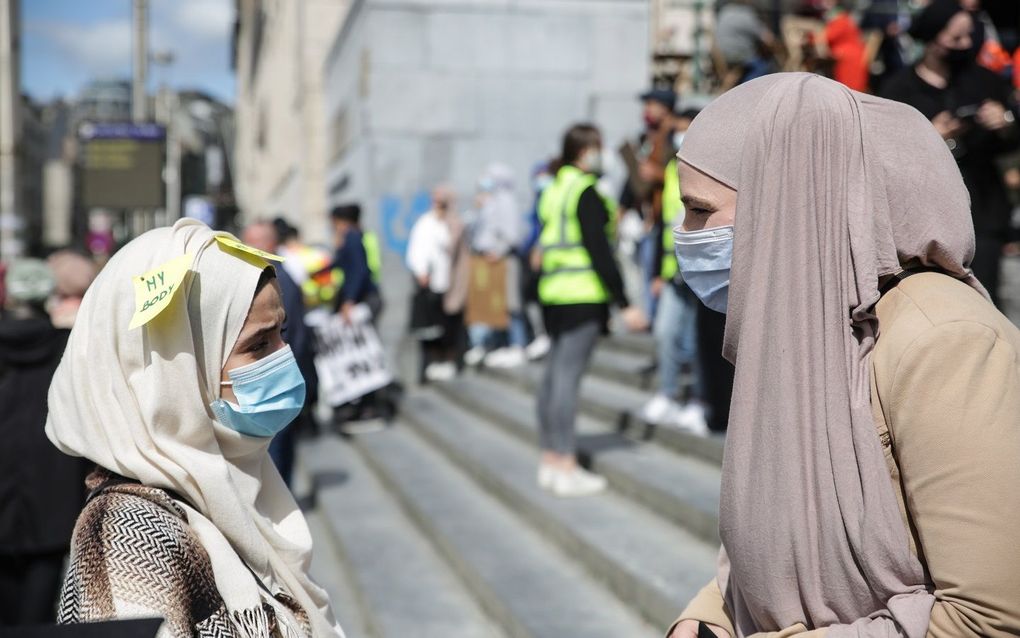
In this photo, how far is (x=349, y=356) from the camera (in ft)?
32.5

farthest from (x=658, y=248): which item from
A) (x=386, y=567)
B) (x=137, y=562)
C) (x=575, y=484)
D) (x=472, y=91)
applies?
(x=472, y=91)

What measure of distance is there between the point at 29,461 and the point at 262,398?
10.3ft

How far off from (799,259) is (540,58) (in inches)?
422

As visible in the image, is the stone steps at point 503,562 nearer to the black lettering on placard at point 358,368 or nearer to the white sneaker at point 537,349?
the black lettering on placard at point 358,368

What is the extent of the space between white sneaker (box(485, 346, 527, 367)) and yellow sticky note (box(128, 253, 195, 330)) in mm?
8495

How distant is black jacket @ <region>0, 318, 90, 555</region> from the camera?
461cm

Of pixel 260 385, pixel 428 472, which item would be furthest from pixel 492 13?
pixel 260 385

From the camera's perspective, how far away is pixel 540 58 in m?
11.9

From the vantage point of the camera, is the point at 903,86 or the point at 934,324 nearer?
the point at 934,324

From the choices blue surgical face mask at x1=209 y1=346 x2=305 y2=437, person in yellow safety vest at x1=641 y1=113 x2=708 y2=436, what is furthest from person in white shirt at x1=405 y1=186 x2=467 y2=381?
blue surgical face mask at x1=209 y1=346 x2=305 y2=437

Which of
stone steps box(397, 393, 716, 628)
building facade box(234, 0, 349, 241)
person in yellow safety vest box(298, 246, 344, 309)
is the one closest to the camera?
stone steps box(397, 393, 716, 628)

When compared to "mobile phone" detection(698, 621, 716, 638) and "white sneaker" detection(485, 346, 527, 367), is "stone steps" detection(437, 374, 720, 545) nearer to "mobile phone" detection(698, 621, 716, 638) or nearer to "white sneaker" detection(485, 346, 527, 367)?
"white sneaker" detection(485, 346, 527, 367)

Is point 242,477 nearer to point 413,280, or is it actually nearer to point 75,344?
point 75,344

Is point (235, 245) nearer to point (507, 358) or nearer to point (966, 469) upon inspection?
point (966, 469)
